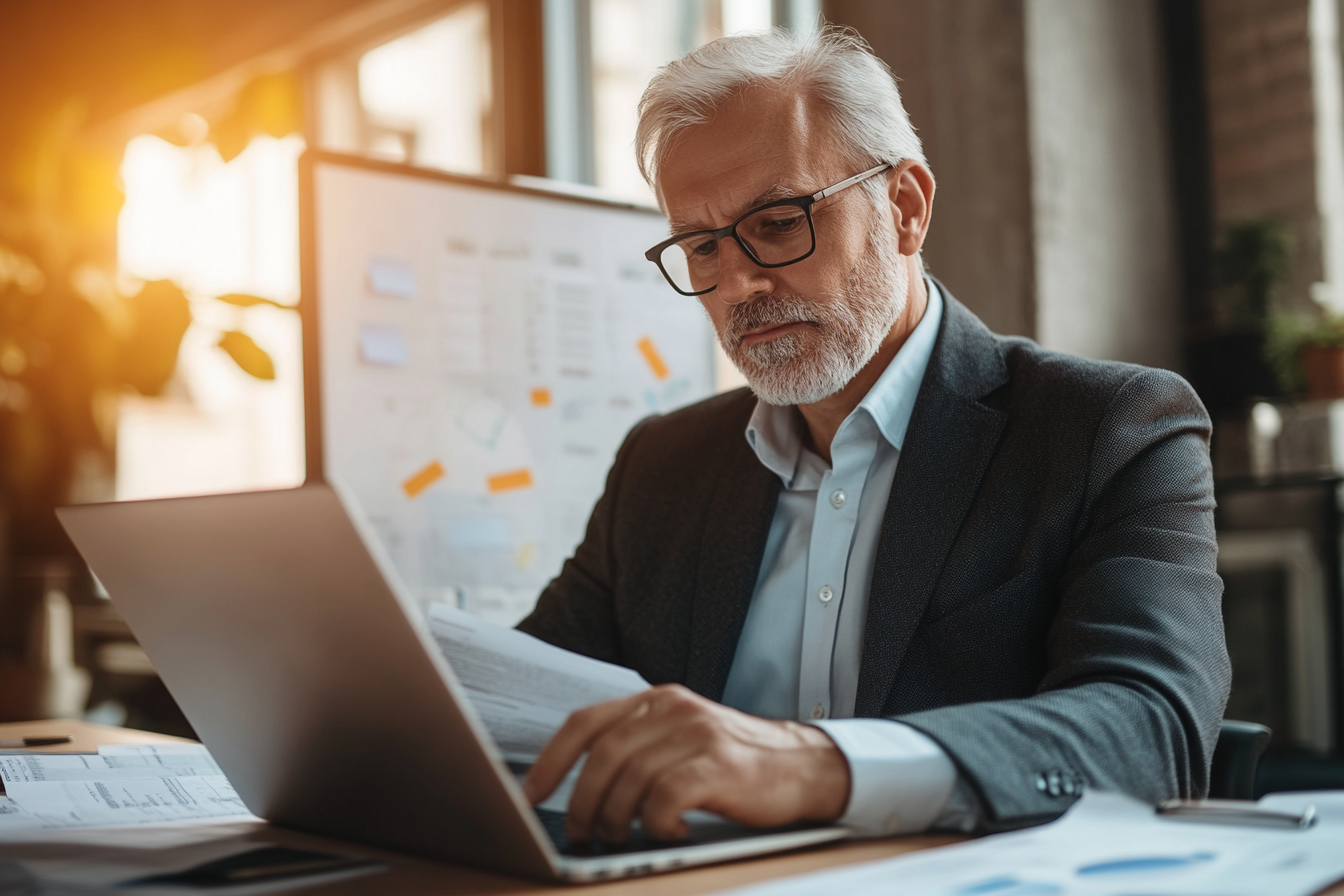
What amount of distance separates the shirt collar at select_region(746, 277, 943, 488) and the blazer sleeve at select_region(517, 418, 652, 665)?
0.25 metres

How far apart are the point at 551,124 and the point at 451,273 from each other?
1.03 meters

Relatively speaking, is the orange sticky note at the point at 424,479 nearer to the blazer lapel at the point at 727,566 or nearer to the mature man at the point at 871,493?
the mature man at the point at 871,493

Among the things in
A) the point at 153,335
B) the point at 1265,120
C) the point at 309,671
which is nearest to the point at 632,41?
the point at 153,335

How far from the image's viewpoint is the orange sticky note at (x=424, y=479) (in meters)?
2.19

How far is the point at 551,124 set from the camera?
125 inches

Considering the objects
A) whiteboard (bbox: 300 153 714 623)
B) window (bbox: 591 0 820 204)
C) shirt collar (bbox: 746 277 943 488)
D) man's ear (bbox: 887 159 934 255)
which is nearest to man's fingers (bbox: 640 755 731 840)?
shirt collar (bbox: 746 277 943 488)

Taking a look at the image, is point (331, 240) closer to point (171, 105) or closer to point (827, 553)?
point (827, 553)

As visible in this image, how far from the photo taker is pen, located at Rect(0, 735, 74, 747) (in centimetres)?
133

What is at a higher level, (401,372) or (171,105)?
(171,105)

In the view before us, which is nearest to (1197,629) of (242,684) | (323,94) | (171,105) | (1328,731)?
(242,684)

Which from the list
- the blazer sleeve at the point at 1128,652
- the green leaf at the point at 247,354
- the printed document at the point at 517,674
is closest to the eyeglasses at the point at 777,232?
the blazer sleeve at the point at 1128,652

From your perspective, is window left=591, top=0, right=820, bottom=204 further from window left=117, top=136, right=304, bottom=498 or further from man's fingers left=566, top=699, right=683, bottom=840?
man's fingers left=566, top=699, right=683, bottom=840

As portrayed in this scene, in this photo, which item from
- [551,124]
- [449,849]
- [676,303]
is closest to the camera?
[449,849]

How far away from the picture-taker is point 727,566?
1484 millimetres
